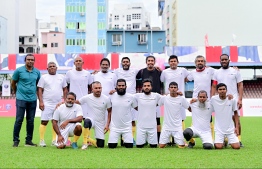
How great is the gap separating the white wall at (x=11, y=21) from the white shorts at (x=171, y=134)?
Result: 2207 inches

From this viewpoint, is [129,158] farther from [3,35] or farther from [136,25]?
[136,25]

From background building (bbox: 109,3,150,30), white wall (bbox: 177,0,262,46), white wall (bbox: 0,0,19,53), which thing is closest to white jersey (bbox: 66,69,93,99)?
white wall (bbox: 177,0,262,46)

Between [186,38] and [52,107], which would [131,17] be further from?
[52,107]

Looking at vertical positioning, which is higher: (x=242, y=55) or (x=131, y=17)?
(x=131, y=17)

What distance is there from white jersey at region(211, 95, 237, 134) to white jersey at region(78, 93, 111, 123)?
7.52ft

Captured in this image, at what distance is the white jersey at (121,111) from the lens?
32.1 feet

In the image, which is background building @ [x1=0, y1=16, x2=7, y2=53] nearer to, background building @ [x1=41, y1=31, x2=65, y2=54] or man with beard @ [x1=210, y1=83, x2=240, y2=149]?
background building @ [x1=41, y1=31, x2=65, y2=54]

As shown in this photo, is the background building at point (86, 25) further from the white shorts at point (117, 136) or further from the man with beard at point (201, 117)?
the man with beard at point (201, 117)

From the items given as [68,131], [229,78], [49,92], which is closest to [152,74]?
[229,78]

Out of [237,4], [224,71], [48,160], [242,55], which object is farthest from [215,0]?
[48,160]

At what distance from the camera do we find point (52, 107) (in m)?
10.2

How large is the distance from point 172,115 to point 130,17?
3093 inches

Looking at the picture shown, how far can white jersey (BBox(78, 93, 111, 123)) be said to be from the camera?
32.2 ft

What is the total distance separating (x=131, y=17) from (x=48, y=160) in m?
80.7
